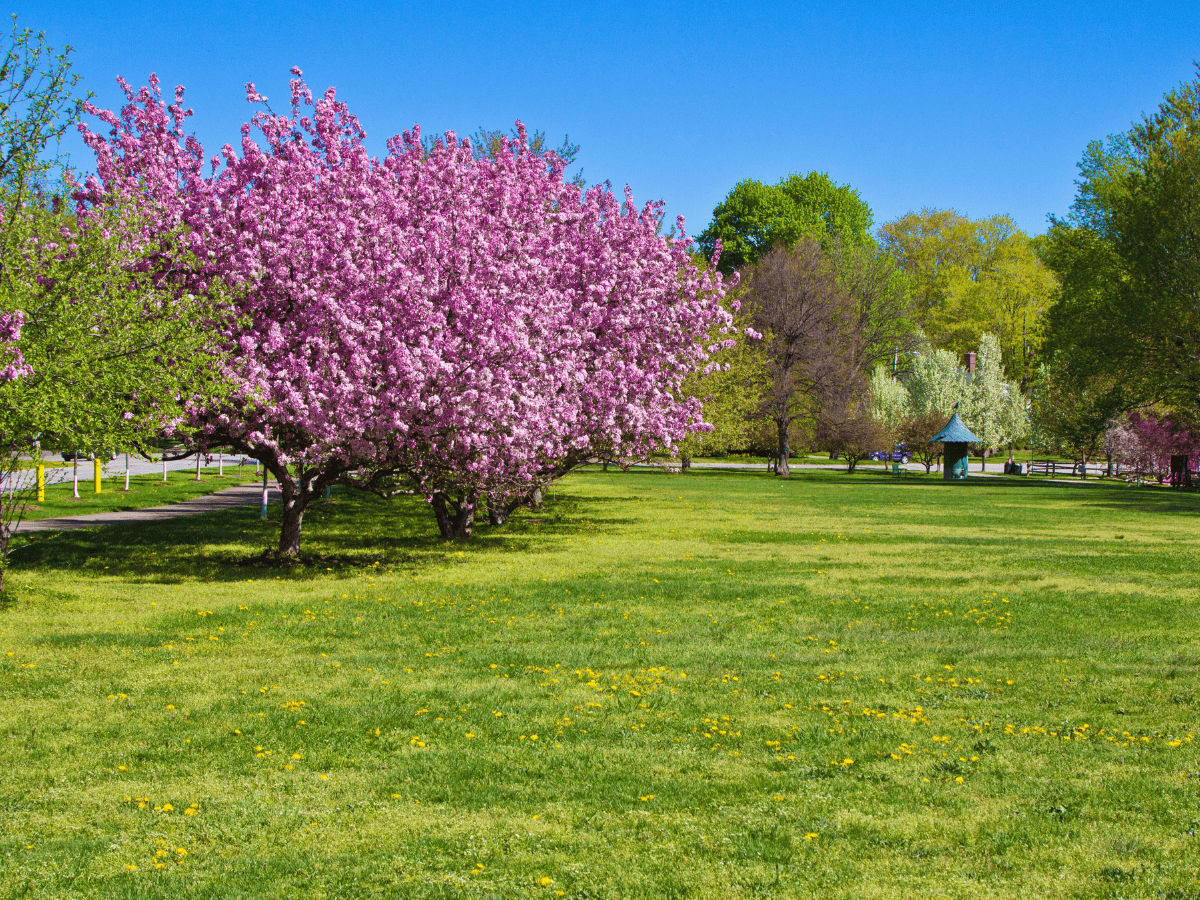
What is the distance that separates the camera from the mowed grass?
19.9 feet

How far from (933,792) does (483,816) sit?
3323 millimetres

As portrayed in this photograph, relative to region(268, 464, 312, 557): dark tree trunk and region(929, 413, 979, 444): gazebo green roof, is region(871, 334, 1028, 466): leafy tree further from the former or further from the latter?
region(268, 464, 312, 557): dark tree trunk

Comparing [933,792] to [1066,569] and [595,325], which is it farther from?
[595,325]

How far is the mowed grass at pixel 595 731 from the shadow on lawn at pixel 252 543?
0.28m

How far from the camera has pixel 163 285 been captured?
52.8ft

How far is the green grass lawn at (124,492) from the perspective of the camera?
28.8 meters

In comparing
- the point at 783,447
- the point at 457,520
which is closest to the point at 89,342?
the point at 457,520

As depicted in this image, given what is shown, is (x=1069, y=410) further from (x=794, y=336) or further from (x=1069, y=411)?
(x=794, y=336)

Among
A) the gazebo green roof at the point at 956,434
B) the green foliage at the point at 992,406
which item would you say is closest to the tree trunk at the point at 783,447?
the gazebo green roof at the point at 956,434

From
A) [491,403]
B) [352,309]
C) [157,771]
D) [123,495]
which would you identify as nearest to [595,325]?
[491,403]

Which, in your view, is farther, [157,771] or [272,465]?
[272,465]

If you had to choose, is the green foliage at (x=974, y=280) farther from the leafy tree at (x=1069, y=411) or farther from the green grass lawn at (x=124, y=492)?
the green grass lawn at (x=124, y=492)

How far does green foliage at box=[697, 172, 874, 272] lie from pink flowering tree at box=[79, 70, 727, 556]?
185 feet

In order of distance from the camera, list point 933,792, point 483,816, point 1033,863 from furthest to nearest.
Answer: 1. point 933,792
2. point 483,816
3. point 1033,863
